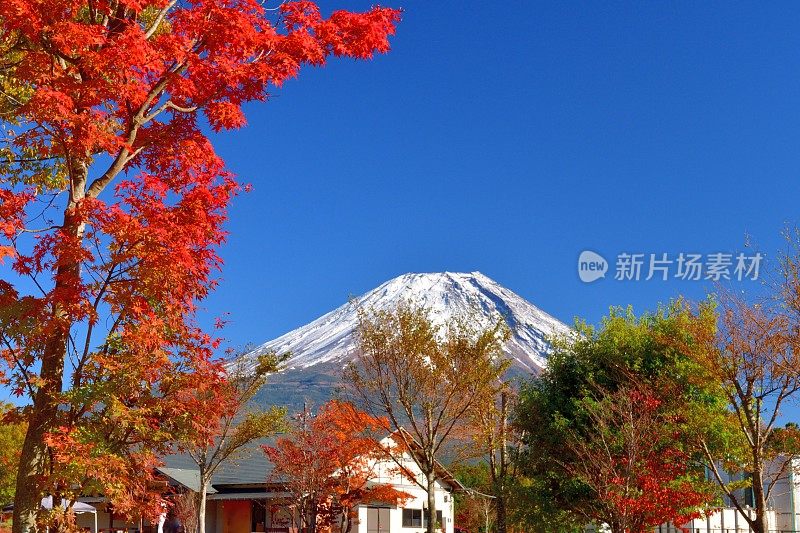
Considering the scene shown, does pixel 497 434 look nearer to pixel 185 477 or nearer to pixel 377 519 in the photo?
pixel 377 519

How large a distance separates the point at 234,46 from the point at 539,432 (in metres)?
19.6

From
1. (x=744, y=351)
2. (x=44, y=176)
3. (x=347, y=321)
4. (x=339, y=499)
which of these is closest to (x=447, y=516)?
(x=339, y=499)

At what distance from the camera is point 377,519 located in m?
38.3

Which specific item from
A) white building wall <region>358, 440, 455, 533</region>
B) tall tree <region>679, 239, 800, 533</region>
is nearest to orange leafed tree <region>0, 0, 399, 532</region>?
tall tree <region>679, 239, 800, 533</region>

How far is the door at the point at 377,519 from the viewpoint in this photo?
38.0 metres

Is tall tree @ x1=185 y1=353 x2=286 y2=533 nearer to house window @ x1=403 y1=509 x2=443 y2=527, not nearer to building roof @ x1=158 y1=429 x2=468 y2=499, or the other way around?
building roof @ x1=158 y1=429 x2=468 y2=499

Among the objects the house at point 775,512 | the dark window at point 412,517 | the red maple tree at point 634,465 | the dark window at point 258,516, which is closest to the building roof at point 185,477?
the dark window at point 258,516

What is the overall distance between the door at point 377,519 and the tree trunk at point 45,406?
2894 centimetres

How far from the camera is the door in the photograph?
Result: 38.0 meters

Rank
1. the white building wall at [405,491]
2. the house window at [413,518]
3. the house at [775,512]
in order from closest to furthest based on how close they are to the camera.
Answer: the white building wall at [405,491], the house at [775,512], the house window at [413,518]

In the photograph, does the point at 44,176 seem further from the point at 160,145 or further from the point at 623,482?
the point at 623,482

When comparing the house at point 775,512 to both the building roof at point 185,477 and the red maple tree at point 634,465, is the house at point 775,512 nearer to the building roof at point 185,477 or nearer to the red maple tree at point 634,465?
the red maple tree at point 634,465

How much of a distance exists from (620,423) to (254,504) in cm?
1840

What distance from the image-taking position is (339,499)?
31.9m
